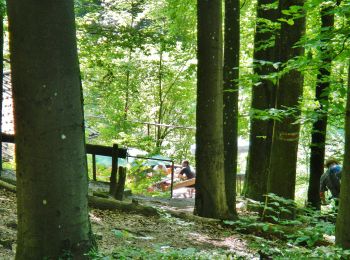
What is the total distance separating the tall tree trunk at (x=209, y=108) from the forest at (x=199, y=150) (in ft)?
0.06

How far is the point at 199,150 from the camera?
315 inches

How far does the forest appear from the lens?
3.19m

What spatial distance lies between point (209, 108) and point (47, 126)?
16.0ft

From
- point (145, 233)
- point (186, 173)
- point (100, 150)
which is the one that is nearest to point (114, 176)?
point (100, 150)

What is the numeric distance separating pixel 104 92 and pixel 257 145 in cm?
1198

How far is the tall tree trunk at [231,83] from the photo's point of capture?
28.7ft

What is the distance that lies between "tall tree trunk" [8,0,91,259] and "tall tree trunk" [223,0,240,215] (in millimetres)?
5666

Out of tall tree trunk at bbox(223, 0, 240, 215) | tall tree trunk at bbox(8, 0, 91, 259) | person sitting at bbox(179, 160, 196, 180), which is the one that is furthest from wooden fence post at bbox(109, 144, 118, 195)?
person sitting at bbox(179, 160, 196, 180)

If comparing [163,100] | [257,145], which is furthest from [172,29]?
[163,100]

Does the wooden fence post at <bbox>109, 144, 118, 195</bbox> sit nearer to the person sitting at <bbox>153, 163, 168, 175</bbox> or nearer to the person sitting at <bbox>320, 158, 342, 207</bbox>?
the person sitting at <bbox>320, 158, 342, 207</bbox>

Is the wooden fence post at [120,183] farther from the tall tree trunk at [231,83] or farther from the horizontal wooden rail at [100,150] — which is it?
the tall tree trunk at [231,83]

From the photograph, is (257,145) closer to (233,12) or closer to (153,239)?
(233,12)

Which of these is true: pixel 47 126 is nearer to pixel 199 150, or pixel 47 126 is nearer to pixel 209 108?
pixel 209 108

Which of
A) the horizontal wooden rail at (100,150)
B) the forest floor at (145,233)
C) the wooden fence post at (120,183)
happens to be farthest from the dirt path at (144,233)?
the horizontal wooden rail at (100,150)
